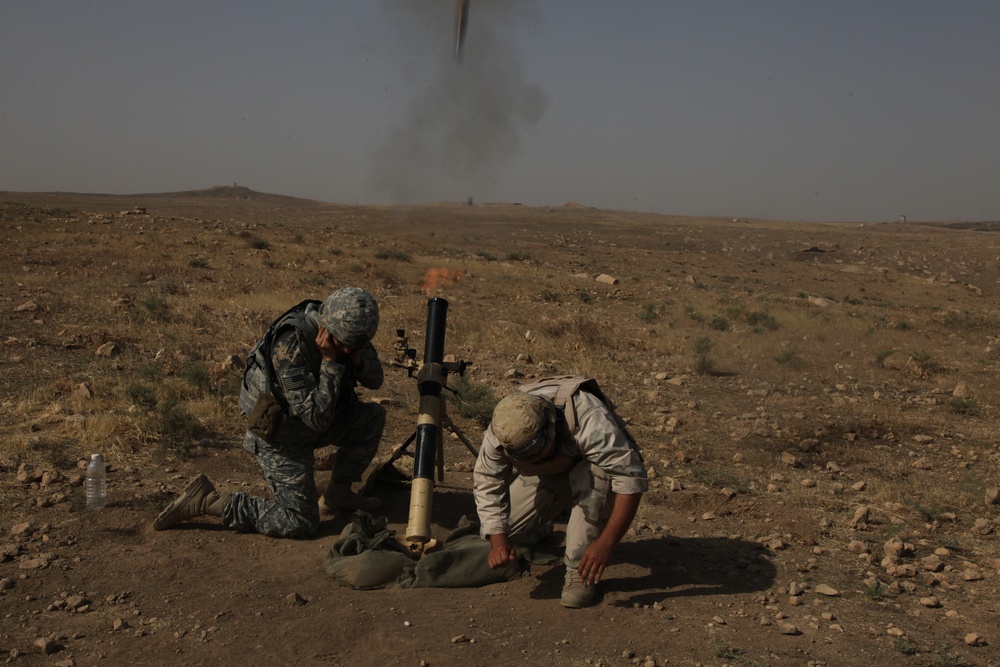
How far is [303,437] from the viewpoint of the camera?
15.2 ft

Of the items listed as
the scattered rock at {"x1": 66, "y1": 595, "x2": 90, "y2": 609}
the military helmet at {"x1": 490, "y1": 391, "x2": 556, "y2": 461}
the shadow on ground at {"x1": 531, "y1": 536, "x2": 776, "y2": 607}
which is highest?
the military helmet at {"x1": 490, "y1": 391, "x2": 556, "y2": 461}

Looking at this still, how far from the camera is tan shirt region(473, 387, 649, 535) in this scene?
376cm

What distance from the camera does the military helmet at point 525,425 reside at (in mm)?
3598

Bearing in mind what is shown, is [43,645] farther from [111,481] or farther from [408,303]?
[408,303]

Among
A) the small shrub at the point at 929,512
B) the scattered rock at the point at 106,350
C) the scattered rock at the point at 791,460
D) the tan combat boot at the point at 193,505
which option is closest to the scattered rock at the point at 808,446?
the scattered rock at the point at 791,460

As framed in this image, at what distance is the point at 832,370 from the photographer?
9.91 m

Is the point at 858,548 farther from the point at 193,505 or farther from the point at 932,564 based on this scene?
the point at 193,505

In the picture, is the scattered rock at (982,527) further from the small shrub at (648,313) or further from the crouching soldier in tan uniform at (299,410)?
the small shrub at (648,313)

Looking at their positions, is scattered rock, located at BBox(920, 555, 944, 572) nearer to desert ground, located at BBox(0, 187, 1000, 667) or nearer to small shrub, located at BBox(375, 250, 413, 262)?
desert ground, located at BBox(0, 187, 1000, 667)

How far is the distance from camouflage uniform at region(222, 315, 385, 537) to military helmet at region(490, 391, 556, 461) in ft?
3.81

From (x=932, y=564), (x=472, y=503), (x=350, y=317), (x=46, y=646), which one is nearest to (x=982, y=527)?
(x=932, y=564)

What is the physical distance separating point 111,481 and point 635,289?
13.4 metres

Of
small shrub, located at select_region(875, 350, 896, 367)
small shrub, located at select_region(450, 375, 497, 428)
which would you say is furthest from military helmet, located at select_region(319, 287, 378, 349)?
small shrub, located at select_region(875, 350, 896, 367)

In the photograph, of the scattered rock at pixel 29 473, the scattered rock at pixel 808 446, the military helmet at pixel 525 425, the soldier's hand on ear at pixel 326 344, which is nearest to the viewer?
the military helmet at pixel 525 425
